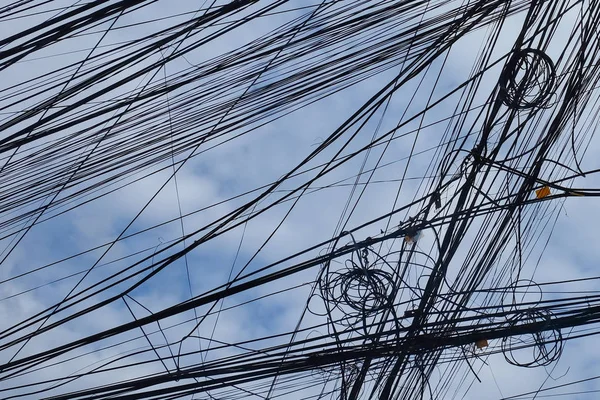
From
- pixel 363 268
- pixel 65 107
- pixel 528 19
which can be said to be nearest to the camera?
pixel 65 107

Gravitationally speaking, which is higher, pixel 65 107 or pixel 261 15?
pixel 261 15

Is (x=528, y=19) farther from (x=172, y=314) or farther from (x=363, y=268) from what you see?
(x=172, y=314)

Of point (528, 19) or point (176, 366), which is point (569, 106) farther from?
point (176, 366)

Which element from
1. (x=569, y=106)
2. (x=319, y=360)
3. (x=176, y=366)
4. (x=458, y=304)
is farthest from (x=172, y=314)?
(x=569, y=106)

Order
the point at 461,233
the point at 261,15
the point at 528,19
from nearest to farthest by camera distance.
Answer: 1. the point at 261,15
2. the point at 528,19
3. the point at 461,233

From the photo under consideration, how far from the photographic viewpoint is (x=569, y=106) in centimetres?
418

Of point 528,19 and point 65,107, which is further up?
point 528,19

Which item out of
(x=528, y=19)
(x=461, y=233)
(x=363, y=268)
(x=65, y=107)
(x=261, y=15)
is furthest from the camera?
(x=363, y=268)

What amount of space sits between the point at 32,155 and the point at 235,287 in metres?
1.34

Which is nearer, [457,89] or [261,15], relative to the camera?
[261,15]

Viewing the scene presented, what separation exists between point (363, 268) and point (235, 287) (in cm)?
79

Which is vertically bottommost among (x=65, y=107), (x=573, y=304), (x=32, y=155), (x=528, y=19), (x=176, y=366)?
(x=573, y=304)

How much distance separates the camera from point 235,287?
167 inches

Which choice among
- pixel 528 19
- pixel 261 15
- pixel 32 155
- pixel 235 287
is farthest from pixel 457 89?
pixel 32 155
